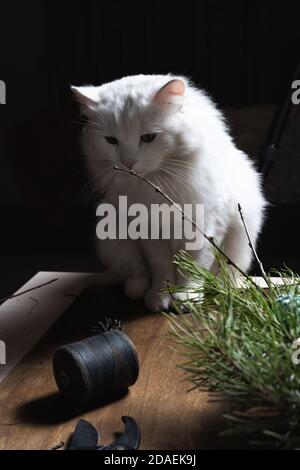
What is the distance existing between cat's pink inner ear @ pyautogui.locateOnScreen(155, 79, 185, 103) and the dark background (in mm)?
1230

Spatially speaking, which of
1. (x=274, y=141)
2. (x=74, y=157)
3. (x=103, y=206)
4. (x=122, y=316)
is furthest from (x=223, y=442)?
(x=74, y=157)

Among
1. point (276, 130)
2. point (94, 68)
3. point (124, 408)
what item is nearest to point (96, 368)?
point (124, 408)

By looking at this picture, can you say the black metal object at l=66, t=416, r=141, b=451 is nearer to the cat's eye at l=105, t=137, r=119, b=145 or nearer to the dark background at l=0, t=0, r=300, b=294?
the cat's eye at l=105, t=137, r=119, b=145

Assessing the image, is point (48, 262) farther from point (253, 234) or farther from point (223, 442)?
point (223, 442)

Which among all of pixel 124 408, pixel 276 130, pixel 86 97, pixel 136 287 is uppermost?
pixel 86 97

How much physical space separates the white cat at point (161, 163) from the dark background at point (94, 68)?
3.53 ft

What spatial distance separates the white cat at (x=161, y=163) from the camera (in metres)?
1.13

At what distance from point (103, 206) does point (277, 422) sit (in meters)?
0.72

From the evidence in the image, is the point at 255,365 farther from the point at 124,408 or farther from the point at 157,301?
the point at 157,301

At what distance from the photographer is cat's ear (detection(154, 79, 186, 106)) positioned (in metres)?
1.10

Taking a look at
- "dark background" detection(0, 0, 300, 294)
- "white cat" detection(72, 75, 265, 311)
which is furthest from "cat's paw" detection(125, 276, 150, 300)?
"dark background" detection(0, 0, 300, 294)

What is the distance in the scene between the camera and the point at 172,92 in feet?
3.67

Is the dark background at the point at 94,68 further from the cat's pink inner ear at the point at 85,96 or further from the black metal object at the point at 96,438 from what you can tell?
the black metal object at the point at 96,438

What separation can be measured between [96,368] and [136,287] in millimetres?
477
